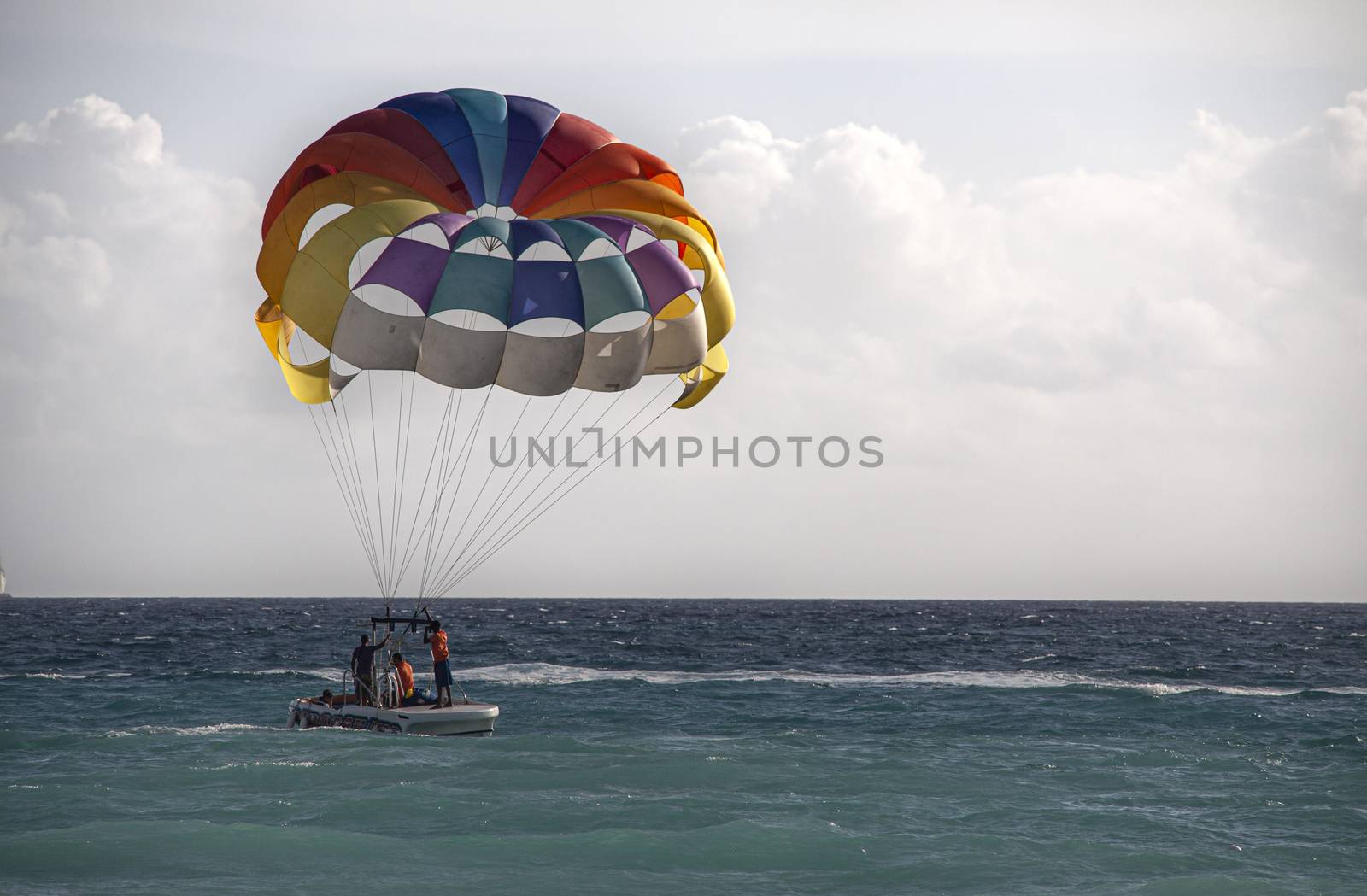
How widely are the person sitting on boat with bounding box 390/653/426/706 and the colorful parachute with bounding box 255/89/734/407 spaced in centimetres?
427

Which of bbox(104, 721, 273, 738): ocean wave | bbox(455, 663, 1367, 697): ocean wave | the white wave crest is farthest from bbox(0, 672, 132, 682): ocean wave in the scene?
bbox(104, 721, 273, 738): ocean wave

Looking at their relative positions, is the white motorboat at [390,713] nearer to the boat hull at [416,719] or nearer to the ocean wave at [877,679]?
the boat hull at [416,719]

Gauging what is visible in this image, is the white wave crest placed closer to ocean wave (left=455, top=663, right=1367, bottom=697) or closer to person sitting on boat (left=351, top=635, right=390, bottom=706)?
ocean wave (left=455, top=663, right=1367, bottom=697)

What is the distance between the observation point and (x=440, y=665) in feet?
59.4

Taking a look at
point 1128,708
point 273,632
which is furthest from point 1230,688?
point 273,632

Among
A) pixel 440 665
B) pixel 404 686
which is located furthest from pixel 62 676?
pixel 440 665

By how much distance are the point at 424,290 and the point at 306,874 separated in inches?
287

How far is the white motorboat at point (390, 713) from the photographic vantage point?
59.1ft

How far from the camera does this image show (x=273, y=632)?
2259 inches

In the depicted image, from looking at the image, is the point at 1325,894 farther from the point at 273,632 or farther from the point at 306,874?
the point at 273,632

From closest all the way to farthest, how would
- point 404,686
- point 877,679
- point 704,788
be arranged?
point 704,788 < point 404,686 < point 877,679

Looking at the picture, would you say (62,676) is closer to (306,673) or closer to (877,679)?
(306,673)

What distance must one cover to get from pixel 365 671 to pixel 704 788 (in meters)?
5.78

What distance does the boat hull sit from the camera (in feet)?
59.0
